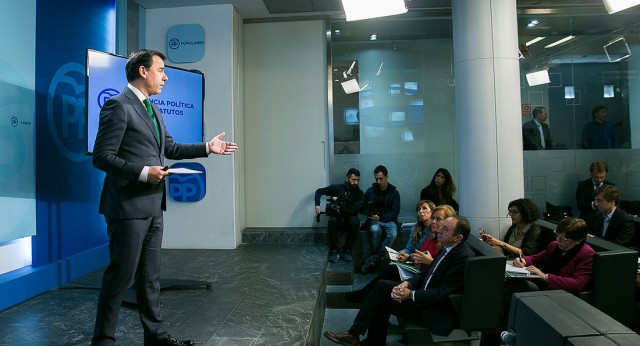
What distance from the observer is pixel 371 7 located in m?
4.50

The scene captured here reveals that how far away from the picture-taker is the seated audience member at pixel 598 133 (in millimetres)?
6820

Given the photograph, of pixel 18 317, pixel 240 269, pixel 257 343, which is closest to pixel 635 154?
pixel 240 269

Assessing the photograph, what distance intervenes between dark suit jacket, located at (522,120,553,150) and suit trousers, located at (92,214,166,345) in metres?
5.92

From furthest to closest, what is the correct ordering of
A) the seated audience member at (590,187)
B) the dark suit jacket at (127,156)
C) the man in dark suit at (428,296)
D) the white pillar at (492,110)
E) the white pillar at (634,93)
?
the white pillar at (634,93) → the seated audience member at (590,187) → the white pillar at (492,110) → the man in dark suit at (428,296) → the dark suit jacket at (127,156)

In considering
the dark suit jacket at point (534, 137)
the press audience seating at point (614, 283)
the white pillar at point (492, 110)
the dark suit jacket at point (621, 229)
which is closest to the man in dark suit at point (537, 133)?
the dark suit jacket at point (534, 137)

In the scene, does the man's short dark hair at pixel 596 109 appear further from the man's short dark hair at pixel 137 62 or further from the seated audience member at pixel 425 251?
the man's short dark hair at pixel 137 62

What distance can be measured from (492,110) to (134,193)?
150 inches

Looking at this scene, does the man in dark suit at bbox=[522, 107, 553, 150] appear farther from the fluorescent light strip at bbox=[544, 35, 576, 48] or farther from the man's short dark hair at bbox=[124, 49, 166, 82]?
the man's short dark hair at bbox=[124, 49, 166, 82]

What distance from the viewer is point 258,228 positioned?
659cm

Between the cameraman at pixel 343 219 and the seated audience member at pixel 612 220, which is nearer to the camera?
the seated audience member at pixel 612 220

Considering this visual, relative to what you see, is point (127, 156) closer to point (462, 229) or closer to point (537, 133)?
point (462, 229)

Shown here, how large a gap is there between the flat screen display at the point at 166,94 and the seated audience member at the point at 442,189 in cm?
348

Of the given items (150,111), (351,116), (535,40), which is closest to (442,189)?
(351,116)

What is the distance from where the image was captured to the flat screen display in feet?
10.6
